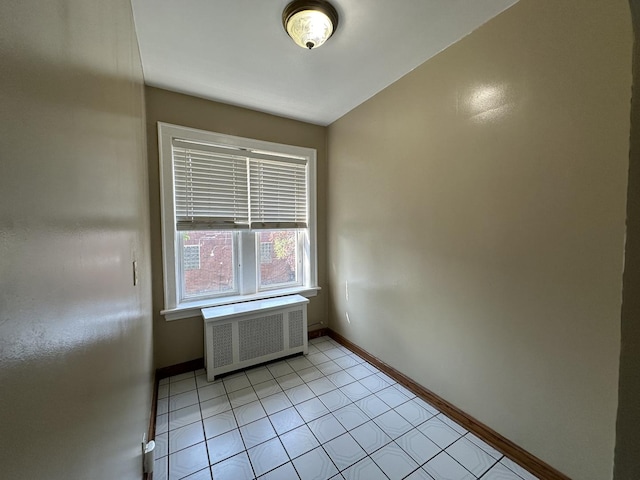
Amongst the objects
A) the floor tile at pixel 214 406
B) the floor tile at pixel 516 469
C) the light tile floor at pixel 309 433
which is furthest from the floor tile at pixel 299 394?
the floor tile at pixel 516 469

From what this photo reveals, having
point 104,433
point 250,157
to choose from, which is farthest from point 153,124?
point 104,433

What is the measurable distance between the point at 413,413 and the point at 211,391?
1.65 meters

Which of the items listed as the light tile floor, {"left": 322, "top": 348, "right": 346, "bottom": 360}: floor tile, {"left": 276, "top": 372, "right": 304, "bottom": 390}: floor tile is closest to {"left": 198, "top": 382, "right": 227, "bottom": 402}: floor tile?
the light tile floor

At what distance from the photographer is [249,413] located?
1.90 meters

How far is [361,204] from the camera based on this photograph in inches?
103

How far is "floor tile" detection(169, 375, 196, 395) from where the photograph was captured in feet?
7.09

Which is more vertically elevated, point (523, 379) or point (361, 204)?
point (361, 204)

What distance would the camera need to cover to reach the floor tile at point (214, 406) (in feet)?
6.30

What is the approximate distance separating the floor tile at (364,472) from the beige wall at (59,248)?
3.71 ft

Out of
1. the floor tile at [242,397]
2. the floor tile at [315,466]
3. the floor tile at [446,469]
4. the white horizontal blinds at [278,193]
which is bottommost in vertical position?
the floor tile at [446,469]

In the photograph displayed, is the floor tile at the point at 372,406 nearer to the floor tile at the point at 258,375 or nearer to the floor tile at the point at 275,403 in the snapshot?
the floor tile at the point at 275,403

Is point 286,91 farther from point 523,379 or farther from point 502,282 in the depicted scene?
point 523,379

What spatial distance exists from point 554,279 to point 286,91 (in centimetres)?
240

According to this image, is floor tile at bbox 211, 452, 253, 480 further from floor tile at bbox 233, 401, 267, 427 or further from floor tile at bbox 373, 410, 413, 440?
floor tile at bbox 373, 410, 413, 440
